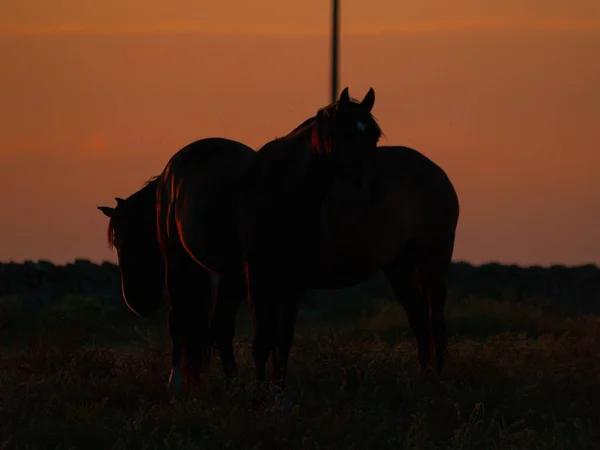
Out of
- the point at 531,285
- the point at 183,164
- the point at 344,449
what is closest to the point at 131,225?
A: the point at 183,164

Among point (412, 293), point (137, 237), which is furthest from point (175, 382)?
point (412, 293)

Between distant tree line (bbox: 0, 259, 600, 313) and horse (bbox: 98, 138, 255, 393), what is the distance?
10.9 meters

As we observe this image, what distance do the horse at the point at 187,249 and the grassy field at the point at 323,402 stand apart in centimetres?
40

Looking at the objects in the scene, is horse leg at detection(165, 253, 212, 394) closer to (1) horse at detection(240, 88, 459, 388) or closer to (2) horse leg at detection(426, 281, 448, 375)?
(1) horse at detection(240, 88, 459, 388)

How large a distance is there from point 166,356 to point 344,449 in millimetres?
3889

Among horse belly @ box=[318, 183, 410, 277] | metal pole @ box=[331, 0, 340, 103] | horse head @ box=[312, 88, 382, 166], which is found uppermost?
metal pole @ box=[331, 0, 340, 103]

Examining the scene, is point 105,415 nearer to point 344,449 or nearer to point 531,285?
point 344,449

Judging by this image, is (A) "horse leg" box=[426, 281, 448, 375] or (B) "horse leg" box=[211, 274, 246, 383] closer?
(B) "horse leg" box=[211, 274, 246, 383]

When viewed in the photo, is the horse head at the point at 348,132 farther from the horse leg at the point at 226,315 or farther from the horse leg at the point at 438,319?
the horse leg at the point at 438,319


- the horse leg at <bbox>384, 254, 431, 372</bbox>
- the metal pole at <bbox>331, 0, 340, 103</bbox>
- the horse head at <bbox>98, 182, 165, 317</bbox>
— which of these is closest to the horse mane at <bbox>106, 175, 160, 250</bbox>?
the horse head at <bbox>98, 182, 165, 317</bbox>

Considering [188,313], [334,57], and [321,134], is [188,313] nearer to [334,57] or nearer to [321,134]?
[321,134]

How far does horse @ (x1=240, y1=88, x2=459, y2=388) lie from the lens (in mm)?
8578

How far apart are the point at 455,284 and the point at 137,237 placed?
57.3 feet

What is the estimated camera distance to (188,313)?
34.8 ft
